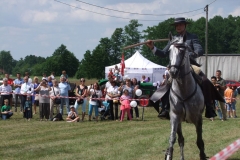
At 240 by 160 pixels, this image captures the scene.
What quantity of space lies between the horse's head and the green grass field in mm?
2807

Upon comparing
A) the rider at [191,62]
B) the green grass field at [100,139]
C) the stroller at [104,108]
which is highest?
A: the rider at [191,62]

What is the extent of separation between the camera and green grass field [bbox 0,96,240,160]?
36.4 feet

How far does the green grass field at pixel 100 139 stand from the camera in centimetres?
1109

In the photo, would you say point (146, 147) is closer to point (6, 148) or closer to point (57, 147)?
point (57, 147)

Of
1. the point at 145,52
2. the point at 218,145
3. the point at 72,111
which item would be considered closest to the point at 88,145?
the point at 218,145

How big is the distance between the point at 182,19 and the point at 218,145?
4261 mm

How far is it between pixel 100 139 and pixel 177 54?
6275 millimetres

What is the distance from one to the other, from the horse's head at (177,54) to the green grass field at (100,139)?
9.21 feet

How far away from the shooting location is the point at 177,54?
839 centimetres

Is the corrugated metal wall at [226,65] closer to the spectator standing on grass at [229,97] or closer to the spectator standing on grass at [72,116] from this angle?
the spectator standing on grass at [229,97]

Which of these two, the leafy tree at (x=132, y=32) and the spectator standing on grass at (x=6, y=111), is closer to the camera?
the spectator standing on grass at (x=6, y=111)

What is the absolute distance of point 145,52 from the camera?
109500 millimetres

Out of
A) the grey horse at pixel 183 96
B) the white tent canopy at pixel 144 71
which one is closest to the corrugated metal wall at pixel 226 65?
the white tent canopy at pixel 144 71

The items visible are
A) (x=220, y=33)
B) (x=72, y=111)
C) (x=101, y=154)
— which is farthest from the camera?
(x=220, y=33)
